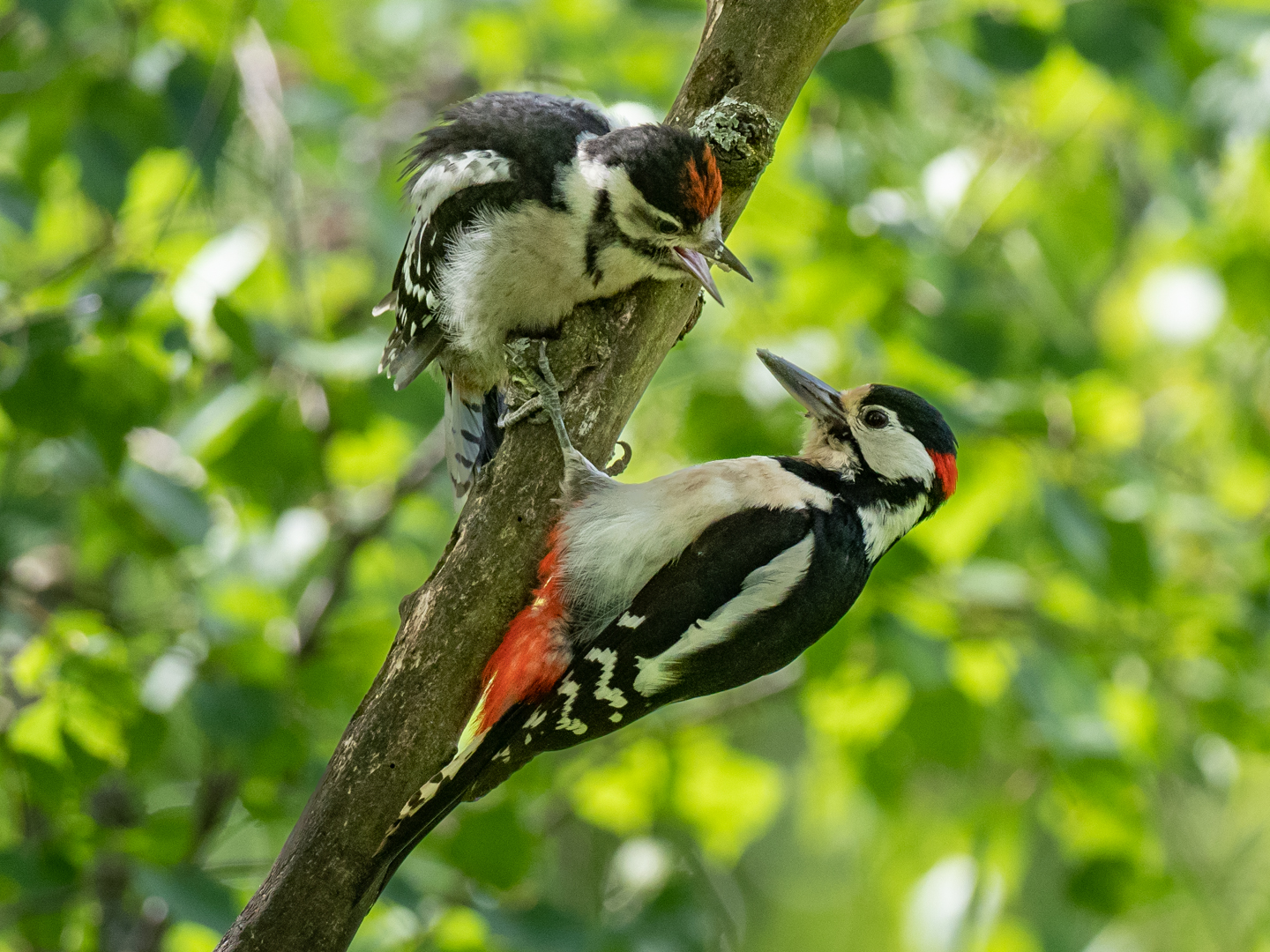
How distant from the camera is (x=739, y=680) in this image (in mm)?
2020

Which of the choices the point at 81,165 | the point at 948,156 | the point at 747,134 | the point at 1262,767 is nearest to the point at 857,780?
the point at 948,156

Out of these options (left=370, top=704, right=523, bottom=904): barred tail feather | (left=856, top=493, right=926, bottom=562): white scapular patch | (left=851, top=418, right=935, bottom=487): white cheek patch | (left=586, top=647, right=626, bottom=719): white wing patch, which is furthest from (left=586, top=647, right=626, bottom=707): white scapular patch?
(left=851, top=418, right=935, bottom=487): white cheek patch

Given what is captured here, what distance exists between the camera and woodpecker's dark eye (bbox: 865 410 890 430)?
2258mm

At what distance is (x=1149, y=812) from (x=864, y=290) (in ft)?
5.72

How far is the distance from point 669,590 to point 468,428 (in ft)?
2.45

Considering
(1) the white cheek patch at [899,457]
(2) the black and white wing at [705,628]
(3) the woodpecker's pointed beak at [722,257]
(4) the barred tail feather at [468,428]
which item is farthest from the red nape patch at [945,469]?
(4) the barred tail feather at [468,428]

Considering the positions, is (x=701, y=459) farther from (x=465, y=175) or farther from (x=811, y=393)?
(x=465, y=175)

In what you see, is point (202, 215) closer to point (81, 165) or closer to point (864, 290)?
point (81, 165)

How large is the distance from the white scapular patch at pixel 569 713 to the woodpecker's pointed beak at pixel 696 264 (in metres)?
0.70

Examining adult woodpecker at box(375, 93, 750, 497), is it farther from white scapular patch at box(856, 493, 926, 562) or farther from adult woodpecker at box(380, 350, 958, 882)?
white scapular patch at box(856, 493, 926, 562)

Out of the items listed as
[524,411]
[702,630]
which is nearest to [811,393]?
[702,630]

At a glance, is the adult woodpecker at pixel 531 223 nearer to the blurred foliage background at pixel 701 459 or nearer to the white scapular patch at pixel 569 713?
the blurred foliage background at pixel 701 459

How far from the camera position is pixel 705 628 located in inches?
78.0

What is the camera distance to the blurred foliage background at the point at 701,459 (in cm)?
255
